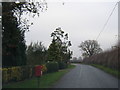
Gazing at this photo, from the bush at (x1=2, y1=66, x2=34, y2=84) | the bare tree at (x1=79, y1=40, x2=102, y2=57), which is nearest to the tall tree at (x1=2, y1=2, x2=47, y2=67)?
the bush at (x1=2, y1=66, x2=34, y2=84)

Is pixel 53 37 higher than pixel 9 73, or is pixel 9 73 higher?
pixel 53 37

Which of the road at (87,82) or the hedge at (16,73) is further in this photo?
the hedge at (16,73)

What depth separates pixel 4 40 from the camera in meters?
16.5

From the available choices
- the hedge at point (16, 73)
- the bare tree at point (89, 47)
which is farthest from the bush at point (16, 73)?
the bare tree at point (89, 47)

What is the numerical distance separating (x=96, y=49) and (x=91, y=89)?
4615 inches

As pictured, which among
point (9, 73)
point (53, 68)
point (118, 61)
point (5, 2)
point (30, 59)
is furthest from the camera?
point (53, 68)

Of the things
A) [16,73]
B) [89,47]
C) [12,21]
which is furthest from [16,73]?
[89,47]

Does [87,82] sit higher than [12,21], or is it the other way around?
[12,21]

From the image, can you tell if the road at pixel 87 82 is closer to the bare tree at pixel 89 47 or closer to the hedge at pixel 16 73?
the hedge at pixel 16 73

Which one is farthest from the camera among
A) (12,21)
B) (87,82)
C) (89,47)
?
(89,47)

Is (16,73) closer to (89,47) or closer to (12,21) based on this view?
(12,21)

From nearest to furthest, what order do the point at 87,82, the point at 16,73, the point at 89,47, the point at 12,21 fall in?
the point at 12,21 < the point at 16,73 < the point at 87,82 < the point at 89,47

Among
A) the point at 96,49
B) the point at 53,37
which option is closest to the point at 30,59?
the point at 53,37

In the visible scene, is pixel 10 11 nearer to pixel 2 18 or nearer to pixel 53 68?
pixel 2 18
